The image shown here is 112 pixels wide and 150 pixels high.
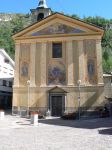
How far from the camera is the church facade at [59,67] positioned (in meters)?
28.2

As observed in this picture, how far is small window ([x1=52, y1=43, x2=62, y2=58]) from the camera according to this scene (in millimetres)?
29766

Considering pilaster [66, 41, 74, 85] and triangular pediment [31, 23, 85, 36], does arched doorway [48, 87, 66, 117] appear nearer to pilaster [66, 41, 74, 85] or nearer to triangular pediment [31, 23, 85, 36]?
pilaster [66, 41, 74, 85]

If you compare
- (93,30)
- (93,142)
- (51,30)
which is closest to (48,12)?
(51,30)

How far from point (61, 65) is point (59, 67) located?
29cm

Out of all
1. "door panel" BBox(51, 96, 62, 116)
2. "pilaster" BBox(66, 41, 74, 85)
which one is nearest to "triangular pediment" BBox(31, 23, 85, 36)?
"pilaster" BBox(66, 41, 74, 85)

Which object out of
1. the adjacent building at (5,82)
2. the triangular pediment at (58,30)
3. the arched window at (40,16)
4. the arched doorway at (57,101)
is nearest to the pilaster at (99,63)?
the triangular pediment at (58,30)

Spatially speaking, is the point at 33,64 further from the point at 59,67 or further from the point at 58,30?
the point at 58,30

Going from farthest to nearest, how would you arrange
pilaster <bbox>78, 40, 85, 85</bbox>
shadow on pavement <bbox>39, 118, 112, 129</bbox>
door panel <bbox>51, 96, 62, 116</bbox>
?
door panel <bbox>51, 96, 62, 116</bbox>
pilaster <bbox>78, 40, 85, 85</bbox>
shadow on pavement <bbox>39, 118, 112, 129</bbox>

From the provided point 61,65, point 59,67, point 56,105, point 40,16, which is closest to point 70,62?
point 61,65

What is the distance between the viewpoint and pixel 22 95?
96.0 feet

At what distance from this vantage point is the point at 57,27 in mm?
29844

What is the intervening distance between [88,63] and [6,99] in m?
16.8

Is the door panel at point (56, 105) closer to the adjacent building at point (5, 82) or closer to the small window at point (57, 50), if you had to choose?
the small window at point (57, 50)

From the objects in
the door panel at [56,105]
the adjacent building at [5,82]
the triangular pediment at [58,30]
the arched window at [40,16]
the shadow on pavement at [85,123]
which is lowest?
the shadow on pavement at [85,123]
